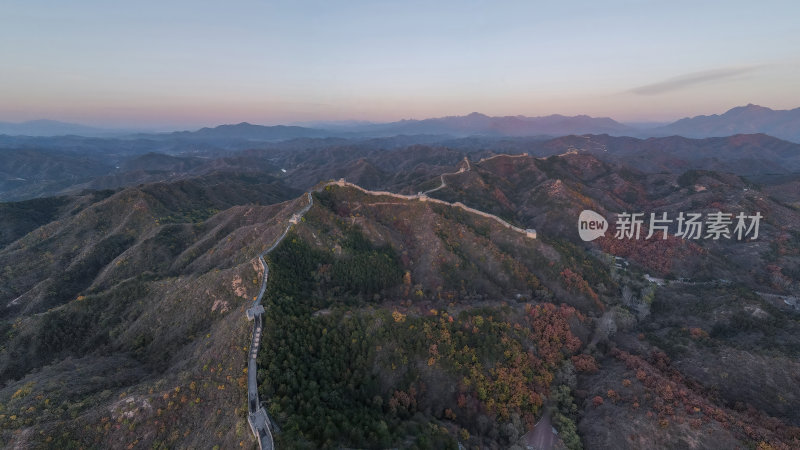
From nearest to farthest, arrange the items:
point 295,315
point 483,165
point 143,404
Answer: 1. point 143,404
2. point 295,315
3. point 483,165

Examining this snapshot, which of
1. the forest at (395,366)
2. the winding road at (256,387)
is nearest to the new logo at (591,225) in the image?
the forest at (395,366)

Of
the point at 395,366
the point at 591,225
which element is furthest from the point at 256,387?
the point at 591,225

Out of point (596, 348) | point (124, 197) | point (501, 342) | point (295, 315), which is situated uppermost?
point (124, 197)

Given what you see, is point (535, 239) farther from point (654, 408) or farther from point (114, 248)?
point (114, 248)

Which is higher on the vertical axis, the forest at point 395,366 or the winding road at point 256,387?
the winding road at point 256,387

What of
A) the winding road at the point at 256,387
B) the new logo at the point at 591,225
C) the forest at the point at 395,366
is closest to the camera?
the winding road at the point at 256,387

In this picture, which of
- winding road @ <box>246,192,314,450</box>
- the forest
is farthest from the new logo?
winding road @ <box>246,192,314,450</box>

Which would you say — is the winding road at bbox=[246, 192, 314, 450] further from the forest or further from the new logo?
the new logo

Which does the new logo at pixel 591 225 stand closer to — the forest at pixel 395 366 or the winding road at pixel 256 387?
the forest at pixel 395 366

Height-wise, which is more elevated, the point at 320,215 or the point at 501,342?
the point at 320,215

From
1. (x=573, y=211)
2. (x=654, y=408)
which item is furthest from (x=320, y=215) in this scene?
(x=573, y=211)

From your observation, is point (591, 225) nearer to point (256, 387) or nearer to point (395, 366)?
point (395, 366)
